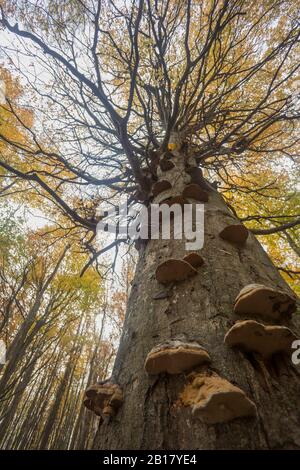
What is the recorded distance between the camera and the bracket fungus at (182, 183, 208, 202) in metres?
2.40

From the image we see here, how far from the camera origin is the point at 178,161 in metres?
3.41

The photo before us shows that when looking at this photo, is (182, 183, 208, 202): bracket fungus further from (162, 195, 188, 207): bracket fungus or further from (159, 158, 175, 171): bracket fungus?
(159, 158, 175, 171): bracket fungus

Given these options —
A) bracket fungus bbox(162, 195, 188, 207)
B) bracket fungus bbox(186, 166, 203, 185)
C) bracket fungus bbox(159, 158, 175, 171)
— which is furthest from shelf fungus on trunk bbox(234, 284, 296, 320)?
bracket fungus bbox(159, 158, 175, 171)

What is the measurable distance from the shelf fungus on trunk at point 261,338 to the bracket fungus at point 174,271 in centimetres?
53

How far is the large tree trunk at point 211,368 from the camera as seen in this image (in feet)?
2.60

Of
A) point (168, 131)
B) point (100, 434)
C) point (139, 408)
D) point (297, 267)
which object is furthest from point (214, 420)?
point (297, 267)

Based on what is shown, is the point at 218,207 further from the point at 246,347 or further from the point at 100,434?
the point at 100,434

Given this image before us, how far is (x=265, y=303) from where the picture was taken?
1146mm

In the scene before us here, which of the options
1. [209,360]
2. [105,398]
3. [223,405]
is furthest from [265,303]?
[105,398]

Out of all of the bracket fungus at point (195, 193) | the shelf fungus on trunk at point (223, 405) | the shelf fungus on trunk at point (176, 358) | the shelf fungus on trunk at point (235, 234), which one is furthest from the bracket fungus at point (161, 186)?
the shelf fungus on trunk at point (223, 405)

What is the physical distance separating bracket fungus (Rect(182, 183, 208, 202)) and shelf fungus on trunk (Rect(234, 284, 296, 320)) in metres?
1.35

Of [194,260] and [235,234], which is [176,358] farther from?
[235,234]

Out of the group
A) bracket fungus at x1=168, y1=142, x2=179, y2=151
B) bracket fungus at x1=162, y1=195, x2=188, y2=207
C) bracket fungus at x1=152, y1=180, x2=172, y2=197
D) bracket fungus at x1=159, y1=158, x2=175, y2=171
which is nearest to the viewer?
bracket fungus at x1=162, y1=195, x2=188, y2=207
